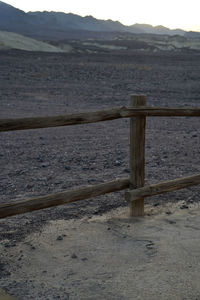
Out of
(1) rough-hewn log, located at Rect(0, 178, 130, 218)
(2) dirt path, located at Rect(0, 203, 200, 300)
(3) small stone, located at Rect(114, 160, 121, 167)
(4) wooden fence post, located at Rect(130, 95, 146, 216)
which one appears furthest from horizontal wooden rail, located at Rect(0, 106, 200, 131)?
(3) small stone, located at Rect(114, 160, 121, 167)

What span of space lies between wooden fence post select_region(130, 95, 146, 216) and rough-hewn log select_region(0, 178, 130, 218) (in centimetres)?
13

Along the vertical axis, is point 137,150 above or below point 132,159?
above

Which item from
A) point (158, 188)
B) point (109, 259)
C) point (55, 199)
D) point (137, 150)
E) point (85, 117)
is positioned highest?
point (85, 117)

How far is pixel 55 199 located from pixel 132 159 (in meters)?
1.23

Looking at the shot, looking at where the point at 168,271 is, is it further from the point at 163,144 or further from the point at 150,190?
the point at 163,144

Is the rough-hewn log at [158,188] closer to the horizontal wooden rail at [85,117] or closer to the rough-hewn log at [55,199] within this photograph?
the rough-hewn log at [55,199]

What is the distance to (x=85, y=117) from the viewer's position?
5395mm

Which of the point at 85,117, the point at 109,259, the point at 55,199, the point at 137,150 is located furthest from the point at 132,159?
the point at 109,259

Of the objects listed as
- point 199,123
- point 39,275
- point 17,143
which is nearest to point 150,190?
point 39,275

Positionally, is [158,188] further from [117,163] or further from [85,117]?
[117,163]

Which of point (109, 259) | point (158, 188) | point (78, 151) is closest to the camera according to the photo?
point (109, 259)

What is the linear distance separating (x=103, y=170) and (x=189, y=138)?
11.6 feet

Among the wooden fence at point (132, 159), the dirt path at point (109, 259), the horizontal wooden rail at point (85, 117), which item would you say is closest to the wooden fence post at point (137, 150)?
the wooden fence at point (132, 159)

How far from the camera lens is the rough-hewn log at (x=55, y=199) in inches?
200
